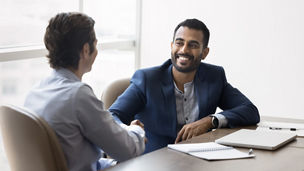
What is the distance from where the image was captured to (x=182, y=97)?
291 centimetres

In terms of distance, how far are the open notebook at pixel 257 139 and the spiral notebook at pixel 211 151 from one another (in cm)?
8

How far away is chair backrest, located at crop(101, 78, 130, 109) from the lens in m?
3.02

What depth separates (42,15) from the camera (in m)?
3.96

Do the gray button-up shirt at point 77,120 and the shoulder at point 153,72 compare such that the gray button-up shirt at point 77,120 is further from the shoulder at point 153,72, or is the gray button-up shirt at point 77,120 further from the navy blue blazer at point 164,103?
the shoulder at point 153,72

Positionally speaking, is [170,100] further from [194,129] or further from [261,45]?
[261,45]

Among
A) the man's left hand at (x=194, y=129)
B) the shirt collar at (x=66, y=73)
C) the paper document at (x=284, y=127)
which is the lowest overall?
the paper document at (x=284, y=127)

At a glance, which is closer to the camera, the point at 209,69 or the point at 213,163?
the point at 213,163

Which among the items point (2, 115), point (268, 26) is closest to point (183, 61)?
point (2, 115)

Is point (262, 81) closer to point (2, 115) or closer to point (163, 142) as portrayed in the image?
point (163, 142)

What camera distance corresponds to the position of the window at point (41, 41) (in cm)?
360

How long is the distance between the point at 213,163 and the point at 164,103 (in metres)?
0.89

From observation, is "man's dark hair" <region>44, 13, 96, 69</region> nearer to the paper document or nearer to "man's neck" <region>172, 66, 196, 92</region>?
"man's neck" <region>172, 66, 196, 92</region>

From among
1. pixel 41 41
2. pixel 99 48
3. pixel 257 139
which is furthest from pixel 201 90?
pixel 99 48

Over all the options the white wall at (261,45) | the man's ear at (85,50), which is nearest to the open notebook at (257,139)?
the man's ear at (85,50)
